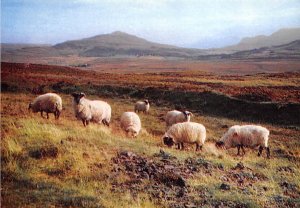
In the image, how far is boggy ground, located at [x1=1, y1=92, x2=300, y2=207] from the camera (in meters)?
7.48

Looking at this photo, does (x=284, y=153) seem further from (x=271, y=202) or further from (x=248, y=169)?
(x=271, y=202)

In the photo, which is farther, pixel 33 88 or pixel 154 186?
pixel 33 88

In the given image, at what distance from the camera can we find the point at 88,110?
15.7 meters

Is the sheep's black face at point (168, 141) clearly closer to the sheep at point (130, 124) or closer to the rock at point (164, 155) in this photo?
the sheep at point (130, 124)

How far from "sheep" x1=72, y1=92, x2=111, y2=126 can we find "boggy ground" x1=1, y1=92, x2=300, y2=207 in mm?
3084

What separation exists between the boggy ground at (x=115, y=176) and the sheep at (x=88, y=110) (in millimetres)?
3084

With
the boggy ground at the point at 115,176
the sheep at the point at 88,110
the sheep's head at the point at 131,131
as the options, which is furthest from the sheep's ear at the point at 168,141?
the sheep at the point at 88,110

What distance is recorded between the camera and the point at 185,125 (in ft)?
48.4

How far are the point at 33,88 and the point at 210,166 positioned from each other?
2653 cm

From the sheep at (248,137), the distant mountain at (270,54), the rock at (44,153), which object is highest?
the distant mountain at (270,54)

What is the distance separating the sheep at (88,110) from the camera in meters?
15.5

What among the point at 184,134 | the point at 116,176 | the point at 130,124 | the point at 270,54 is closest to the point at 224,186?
the point at 116,176

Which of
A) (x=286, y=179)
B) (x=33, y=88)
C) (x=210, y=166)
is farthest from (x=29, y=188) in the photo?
(x=33, y=88)

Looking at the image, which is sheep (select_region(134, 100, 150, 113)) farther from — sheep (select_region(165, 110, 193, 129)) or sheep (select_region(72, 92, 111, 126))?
sheep (select_region(72, 92, 111, 126))
